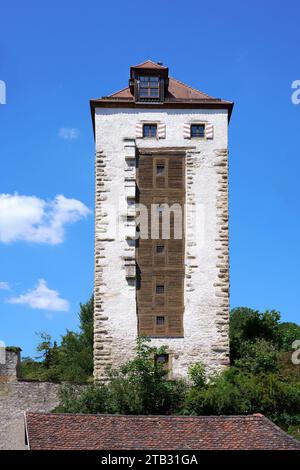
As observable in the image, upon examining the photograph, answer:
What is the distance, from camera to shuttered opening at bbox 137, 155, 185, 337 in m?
38.7

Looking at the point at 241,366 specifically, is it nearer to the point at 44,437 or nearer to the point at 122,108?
the point at 122,108

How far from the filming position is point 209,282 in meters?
39.0

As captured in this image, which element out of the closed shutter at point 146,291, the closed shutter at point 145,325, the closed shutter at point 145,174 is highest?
the closed shutter at point 145,174

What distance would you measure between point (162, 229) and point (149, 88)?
21.1 feet

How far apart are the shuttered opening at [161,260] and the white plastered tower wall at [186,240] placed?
295mm

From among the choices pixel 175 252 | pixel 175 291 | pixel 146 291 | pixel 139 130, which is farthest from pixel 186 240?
pixel 139 130

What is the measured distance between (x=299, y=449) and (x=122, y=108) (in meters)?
19.4

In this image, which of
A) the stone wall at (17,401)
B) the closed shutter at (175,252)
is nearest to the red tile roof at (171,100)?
the closed shutter at (175,252)

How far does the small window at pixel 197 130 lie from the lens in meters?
40.4

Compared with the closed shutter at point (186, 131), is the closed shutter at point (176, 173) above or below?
below


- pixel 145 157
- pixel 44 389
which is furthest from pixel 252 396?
pixel 145 157

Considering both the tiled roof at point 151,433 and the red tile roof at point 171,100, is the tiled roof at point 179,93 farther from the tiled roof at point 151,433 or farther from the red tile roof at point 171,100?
the tiled roof at point 151,433

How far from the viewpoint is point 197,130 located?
4050cm

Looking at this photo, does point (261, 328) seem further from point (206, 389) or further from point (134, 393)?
point (134, 393)
